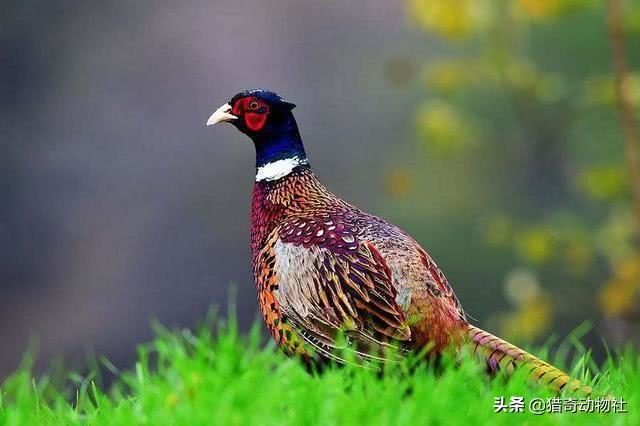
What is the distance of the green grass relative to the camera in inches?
117

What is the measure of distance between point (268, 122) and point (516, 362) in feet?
4.07

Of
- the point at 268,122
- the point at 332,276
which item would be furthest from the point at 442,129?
the point at 332,276

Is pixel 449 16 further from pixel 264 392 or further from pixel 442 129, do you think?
pixel 264 392

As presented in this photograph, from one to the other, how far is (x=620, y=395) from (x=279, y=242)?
1238 millimetres

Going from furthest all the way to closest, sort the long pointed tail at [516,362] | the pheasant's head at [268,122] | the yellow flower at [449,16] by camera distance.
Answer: the yellow flower at [449,16] → the pheasant's head at [268,122] → the long pointed tail at [516,362]

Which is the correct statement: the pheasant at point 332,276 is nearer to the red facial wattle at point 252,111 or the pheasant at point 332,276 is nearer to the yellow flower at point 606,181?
the red facial wattle at point 252,111

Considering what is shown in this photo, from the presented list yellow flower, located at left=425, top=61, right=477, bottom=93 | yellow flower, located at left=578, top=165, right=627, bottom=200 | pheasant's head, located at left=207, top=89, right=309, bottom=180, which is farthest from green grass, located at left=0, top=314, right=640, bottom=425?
yellow flower, located at left=425, top=61, right=477, bottom=93

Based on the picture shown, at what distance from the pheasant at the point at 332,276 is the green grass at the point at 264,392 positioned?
79 mm

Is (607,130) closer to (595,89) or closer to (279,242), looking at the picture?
(595,89)

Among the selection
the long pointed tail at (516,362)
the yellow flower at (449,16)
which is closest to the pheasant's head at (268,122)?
Answer: the long pointed tail at (516,362)

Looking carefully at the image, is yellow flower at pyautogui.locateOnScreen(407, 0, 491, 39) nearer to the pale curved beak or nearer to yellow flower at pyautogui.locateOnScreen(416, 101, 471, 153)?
yellow flower at pyautogui.locateOnScreen(416, 101, 471, 153)

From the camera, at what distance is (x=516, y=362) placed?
126 inches

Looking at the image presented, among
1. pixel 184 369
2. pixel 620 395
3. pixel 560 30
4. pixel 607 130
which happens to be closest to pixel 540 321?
pixel 607 130

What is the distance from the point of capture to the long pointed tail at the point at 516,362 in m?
3.16
